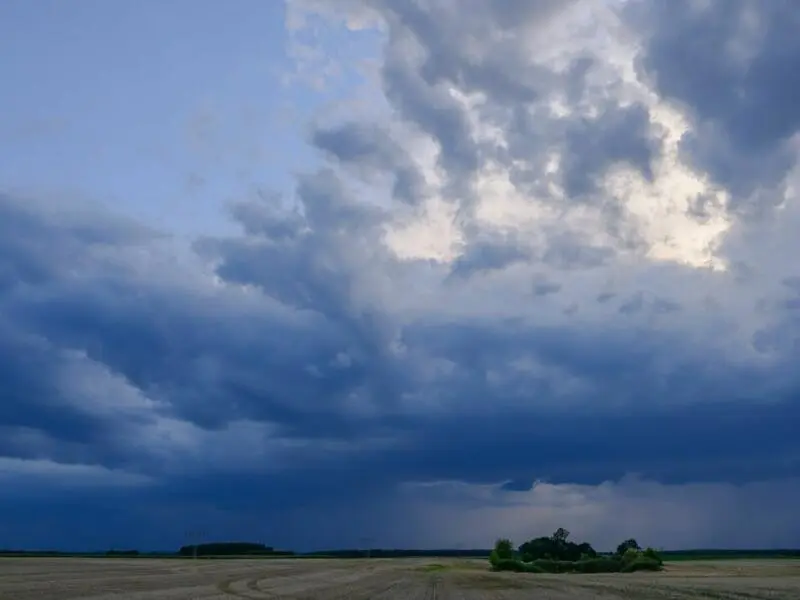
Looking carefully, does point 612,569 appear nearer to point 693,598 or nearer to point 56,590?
point 693,598

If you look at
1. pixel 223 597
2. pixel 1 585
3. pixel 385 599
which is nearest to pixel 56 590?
pixel 1 585

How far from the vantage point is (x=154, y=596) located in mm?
56906

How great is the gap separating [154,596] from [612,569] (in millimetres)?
112711

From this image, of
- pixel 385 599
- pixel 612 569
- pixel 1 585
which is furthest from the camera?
pixel 612 569

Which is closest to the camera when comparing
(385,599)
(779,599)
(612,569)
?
(385,599)

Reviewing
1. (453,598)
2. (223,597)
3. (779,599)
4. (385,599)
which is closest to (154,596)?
(223,597)

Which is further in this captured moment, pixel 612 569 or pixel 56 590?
pixel 612 569

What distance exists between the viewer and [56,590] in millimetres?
61062

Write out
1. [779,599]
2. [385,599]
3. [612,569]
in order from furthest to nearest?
1. [612,569]
2. [779,599]
3. [385,599]

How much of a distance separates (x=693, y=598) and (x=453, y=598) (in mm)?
16180

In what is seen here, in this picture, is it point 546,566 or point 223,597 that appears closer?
point 223,597

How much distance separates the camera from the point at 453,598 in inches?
2371

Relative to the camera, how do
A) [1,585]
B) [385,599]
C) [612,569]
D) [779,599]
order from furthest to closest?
[612,569], [1,585], [779,599], [385,599]

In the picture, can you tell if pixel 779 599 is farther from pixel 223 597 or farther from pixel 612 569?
pixel 612 569
